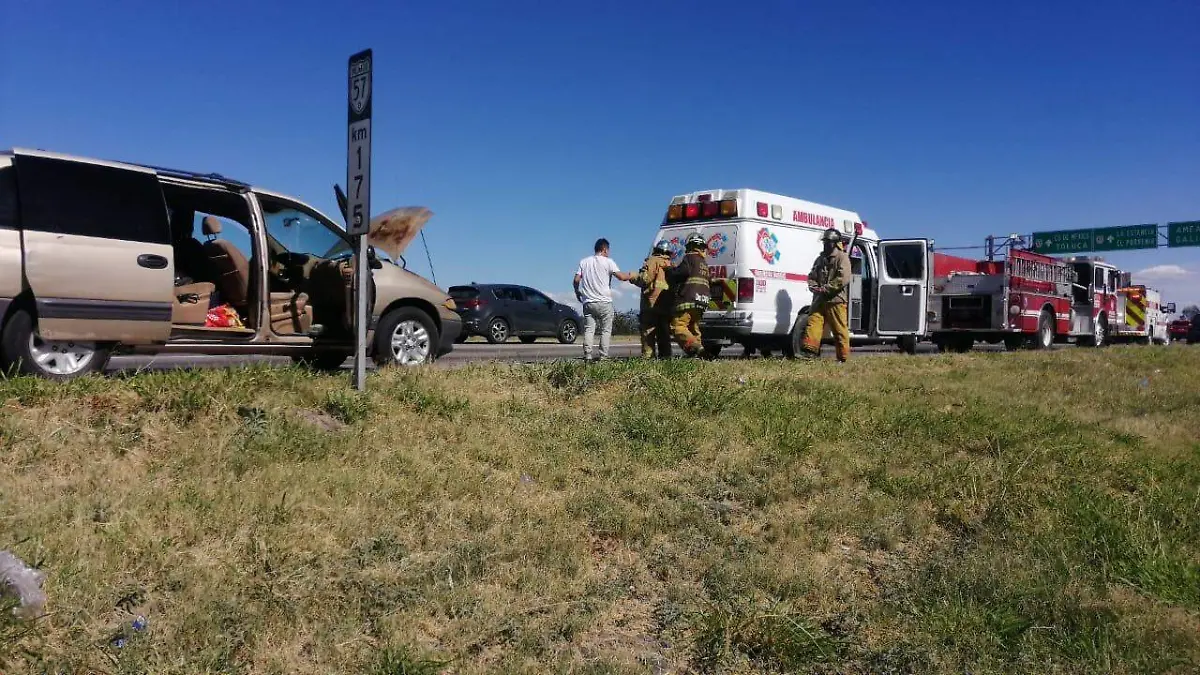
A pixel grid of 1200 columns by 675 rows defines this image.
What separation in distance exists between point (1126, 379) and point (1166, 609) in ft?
20.5

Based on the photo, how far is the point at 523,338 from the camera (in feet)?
72.7

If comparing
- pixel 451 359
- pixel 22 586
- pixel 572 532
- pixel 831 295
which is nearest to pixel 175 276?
pixel 22 586

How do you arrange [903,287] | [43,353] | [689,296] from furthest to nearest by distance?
[903,287] < [689,296] < [43,353]

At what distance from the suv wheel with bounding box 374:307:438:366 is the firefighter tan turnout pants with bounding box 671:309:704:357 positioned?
3051mm

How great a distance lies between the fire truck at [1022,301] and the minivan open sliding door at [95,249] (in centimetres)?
1277

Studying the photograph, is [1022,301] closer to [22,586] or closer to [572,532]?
[572,532]

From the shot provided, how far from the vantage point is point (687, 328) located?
10.0 m

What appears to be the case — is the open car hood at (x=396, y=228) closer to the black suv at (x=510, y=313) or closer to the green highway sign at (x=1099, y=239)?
the black suv at (x=510, y=313)

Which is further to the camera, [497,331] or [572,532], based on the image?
[497,331]

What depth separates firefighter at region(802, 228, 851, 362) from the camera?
33.6 ft

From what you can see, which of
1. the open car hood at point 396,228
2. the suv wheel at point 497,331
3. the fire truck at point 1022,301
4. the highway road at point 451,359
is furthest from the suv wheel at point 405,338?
the suv wheel at point 497,331

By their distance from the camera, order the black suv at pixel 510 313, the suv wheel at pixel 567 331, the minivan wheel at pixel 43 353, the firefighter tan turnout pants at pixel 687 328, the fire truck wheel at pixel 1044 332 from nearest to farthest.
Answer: the minivan wheel at pixel 43 353
the firefighter tan turnout pants at pixel 687 328
the fire truck wheel at pixel 1044 332
the black suv at pixel 510 313
the suv wheel at pixel 567 331

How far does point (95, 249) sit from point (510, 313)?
14939mm

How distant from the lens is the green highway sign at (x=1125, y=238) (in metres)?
43.7
